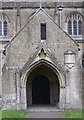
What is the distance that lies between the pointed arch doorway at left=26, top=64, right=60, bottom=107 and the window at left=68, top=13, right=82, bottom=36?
24.2ft

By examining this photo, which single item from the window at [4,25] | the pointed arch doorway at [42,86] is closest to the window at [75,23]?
the window at [4,25]

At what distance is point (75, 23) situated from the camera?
36.6 m

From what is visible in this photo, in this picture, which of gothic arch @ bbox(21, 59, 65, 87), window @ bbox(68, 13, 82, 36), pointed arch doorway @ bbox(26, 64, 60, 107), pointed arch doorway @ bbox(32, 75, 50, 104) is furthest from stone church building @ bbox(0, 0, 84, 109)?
window @ bbox(68, 13, 82, 36)

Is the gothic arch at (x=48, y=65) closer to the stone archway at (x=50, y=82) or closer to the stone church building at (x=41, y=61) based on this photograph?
the stone church building at (x=41, y=61)

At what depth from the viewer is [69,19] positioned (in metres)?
36.6

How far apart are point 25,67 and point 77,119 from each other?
8.40m

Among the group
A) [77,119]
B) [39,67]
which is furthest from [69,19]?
[77,119]

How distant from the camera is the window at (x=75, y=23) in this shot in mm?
36531

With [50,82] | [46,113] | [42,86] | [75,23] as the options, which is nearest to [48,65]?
[50,82]

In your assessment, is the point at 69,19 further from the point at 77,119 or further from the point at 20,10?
the point at 77,119

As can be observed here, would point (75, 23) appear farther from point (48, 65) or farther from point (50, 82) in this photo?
point (48, 65)

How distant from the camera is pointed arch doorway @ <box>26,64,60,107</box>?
29.6 meters

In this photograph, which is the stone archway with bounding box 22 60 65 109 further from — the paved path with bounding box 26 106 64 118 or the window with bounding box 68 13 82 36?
the window with bounding box 68 13 82 36

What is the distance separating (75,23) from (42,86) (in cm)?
814
